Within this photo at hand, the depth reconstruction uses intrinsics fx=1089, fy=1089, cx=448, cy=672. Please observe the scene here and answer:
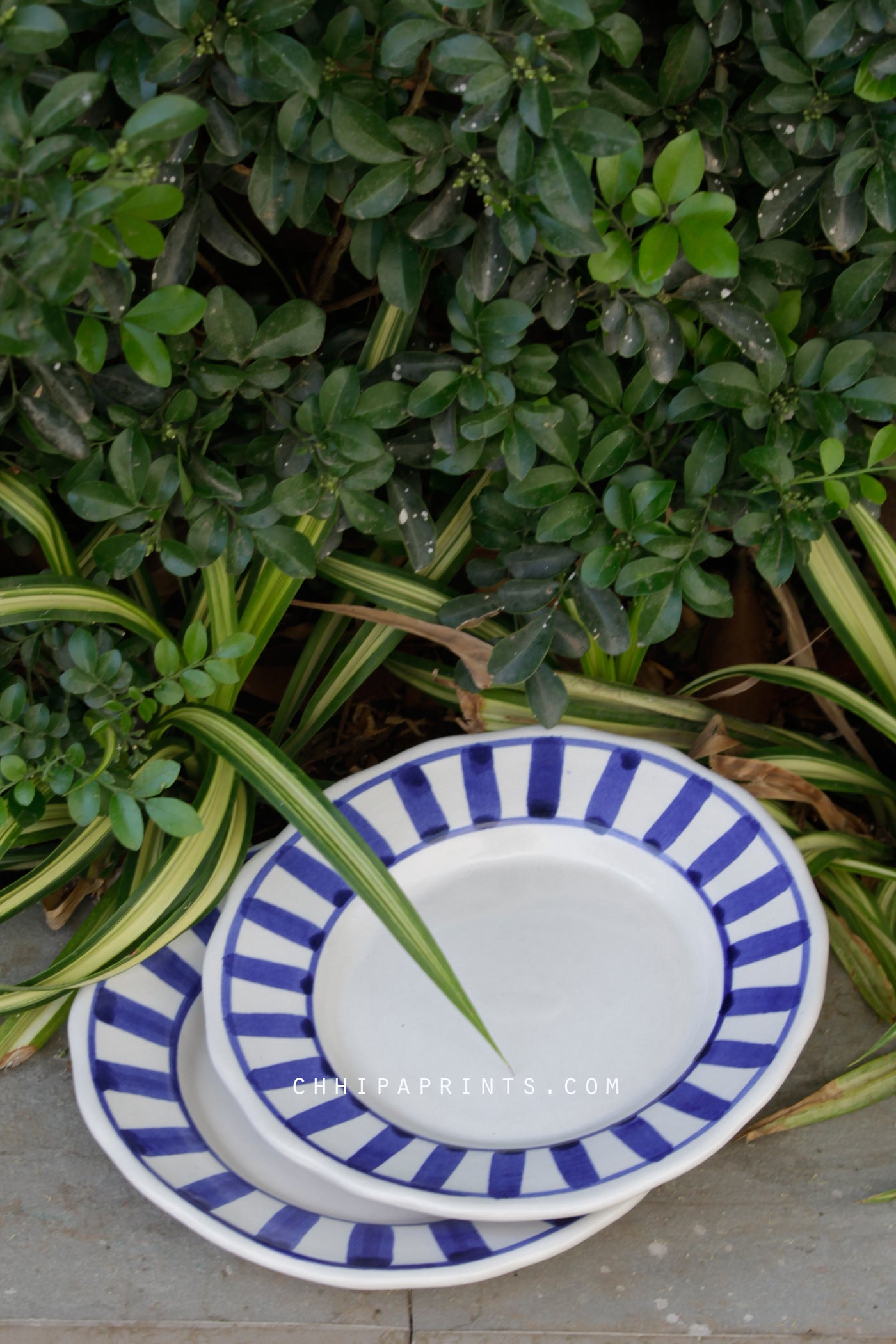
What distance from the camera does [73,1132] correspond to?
2.97ft

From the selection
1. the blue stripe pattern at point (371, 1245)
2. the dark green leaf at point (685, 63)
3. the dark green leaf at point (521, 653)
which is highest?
the dark green leaf at point (685, 63)

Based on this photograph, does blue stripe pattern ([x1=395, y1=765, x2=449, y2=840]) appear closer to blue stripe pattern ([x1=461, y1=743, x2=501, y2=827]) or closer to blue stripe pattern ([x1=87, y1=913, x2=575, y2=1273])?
blue stripe pattern ([x1=461, y1=743, x2=501, y2=827])

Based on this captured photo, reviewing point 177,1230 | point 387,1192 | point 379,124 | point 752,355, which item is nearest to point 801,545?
point 752,355

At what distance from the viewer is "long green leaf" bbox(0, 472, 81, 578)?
86 centimetres

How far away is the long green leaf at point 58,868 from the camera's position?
92 cm

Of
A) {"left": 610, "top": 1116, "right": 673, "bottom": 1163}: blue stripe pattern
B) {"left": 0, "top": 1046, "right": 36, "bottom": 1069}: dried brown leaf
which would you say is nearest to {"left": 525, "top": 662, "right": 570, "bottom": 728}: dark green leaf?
{"left": 610, "top": 1116, "right": 673, "bottom": 1163}: blue stripe pattern

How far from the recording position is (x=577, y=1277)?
2.58ft

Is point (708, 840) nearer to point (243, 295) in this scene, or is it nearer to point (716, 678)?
point (716, 678)

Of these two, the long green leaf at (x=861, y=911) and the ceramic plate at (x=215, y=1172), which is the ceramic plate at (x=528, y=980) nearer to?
the ceramic plate at (x=215, y=1172)

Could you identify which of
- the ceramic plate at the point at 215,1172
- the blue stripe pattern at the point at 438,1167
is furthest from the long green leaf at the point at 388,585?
the blue stripe pattern at the point at 438,1167

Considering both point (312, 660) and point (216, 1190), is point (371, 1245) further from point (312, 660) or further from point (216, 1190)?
point (312, 660)

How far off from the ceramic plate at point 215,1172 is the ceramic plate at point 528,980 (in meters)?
0.04

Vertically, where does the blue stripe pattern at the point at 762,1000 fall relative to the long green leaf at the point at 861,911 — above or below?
above

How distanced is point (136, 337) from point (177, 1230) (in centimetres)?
65
